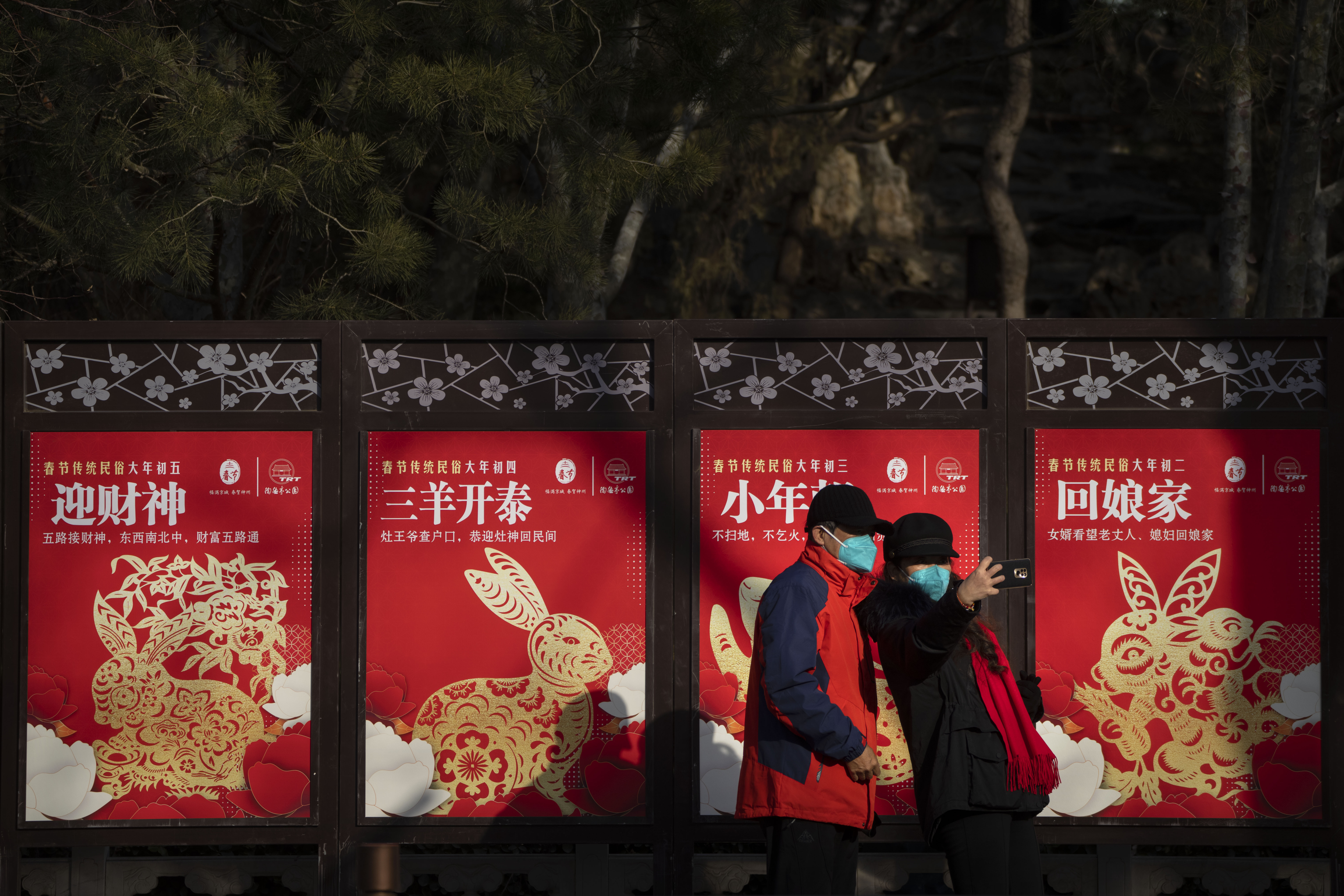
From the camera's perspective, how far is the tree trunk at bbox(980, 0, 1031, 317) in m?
11.4

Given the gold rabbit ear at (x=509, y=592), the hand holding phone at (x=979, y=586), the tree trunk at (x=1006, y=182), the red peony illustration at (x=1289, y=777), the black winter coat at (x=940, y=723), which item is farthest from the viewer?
the tree trunk at (x=1006, y=182)

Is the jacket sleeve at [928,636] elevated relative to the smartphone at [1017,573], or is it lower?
lower

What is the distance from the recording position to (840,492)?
3352 millimetres

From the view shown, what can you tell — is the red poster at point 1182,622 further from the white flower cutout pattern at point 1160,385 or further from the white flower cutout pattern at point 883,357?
the white flower cutout pattern at point 883,357

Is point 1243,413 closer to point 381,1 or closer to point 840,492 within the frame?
point 840,492

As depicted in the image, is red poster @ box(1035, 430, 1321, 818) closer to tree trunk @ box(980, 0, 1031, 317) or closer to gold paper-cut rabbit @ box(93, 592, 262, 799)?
gold paper-cut rabbit @ box(93, 592, 262, 799)

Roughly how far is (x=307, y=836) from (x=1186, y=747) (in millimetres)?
3369

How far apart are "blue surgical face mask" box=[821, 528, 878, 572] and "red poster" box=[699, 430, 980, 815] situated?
1.27m

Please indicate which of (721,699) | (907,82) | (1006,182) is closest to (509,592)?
(721,699)

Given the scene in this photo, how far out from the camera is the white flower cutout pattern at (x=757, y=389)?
470cm

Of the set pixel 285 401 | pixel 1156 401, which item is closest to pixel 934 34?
pixel 1156 401

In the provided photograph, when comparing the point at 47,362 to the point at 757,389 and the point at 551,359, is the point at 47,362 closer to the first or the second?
the point at 551,359

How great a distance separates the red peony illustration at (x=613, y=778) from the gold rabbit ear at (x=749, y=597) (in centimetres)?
59

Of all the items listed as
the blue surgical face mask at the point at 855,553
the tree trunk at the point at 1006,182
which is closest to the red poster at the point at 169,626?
the blue surgical face mask at the point at 855,553
